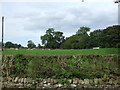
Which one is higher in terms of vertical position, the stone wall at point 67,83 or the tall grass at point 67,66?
the tall grass at point 67,66

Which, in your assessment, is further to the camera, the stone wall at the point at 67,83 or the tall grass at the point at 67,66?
the tall grass at the point at 67,66

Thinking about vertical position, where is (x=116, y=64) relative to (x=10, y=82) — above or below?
above

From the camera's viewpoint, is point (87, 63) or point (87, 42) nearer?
point (87, 63)

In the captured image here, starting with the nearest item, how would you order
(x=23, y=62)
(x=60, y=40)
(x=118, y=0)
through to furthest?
(x=118, y=0)
(x=23, y=62)
(x=60, y=40)

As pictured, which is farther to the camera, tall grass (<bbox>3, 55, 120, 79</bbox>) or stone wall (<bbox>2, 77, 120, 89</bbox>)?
tall grass (<bbox>3, 55, 120, 79</bbox>)

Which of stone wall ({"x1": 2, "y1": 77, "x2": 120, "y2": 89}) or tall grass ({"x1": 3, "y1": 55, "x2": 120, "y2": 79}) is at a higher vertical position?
tall grass ({"x1": 3, "y1": 55, "x2": 120, "y2": 79})

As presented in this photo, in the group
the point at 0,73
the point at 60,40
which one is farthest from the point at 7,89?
the point at 60,40

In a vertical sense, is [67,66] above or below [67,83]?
above

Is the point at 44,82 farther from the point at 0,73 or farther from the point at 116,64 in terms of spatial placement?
the point at 116,64

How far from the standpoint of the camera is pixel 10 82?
5562 millimetres

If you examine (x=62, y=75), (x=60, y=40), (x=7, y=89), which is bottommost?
(x=7, y=89)

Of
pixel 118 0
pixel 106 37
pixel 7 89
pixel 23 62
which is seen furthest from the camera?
pixel 106 37

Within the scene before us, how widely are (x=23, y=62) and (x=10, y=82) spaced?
80cm

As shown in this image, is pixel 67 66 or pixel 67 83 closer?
pixel 67 83
